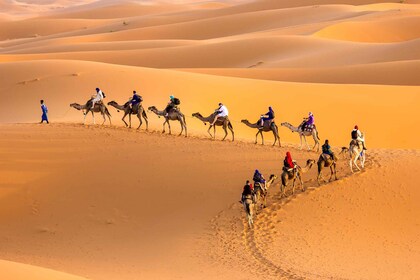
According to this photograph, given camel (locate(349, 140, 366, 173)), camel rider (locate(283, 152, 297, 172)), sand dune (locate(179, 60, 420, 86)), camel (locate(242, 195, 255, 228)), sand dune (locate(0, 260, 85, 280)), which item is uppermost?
sand dune (locate(179, 60, 420, 86))

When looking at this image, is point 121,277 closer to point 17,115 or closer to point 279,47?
point 17,115

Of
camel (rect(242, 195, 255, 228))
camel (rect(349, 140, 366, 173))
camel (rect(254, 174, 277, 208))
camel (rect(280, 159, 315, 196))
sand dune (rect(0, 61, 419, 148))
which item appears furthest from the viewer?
sand dune (rect(0, 61, 419, 148))

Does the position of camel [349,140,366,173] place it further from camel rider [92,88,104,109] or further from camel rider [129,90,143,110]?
camel rider [92,88,104,109]

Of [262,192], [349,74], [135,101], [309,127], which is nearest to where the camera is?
[262,192]

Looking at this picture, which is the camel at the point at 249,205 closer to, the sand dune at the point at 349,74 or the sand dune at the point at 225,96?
the sand dune at the point at 225,96

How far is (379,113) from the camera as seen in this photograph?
1236 inches

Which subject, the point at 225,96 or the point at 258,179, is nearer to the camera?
the point at 258,179

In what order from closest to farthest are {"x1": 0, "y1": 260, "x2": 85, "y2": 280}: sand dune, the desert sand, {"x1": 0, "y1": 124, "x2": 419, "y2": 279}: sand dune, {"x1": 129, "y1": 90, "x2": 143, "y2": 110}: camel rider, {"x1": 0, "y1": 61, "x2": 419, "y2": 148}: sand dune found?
{"x1": 0, "y1": 260, "x2": 85, "y2": 280}: sand dune, {"x1": 0, "y1": 124, "x2": 419, "y2": 279}: sand dune, the desert sand, {"x1": 129, "y1": 90, "x2": 143, "y2": 110}: camel rider, {"x1": 0, "y1": 61, "x2": 419, "y2": 148}: sand dune

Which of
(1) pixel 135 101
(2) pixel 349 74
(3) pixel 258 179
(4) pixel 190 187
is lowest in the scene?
(4) pixel 190 187

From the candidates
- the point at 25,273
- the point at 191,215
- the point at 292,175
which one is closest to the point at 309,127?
the point at 292,175

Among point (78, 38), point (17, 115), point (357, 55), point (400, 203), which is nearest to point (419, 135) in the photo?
point (400, 203)

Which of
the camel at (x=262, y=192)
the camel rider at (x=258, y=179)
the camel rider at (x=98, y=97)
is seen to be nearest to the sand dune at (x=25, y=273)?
the camel rider at (x=258, y=179)

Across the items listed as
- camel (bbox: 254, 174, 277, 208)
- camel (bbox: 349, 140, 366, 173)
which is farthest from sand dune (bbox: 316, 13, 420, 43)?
camel (bbox: 254, 174, 277, 208)

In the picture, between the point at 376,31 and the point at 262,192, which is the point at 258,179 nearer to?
the point at 262,192
